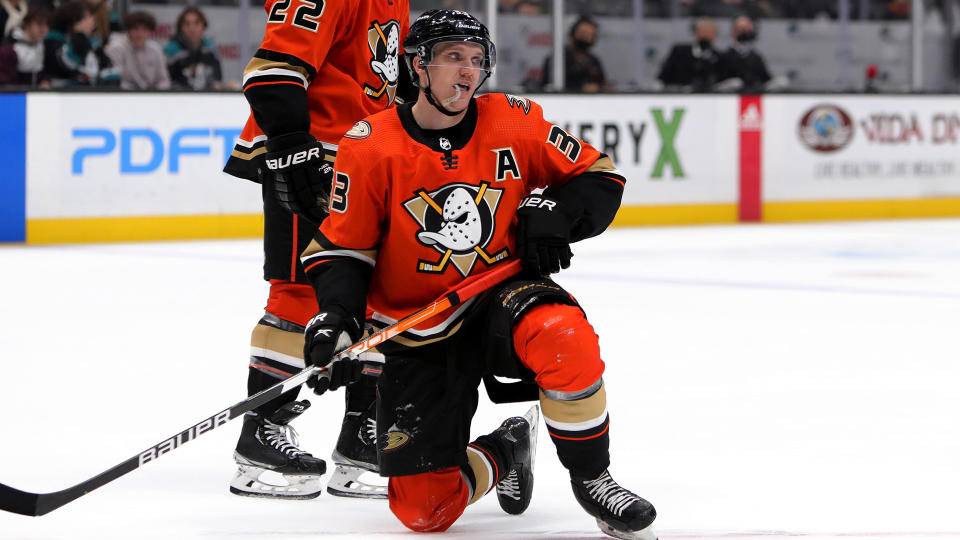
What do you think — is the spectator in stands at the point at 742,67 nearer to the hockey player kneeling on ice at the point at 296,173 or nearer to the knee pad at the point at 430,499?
the hockey player kneeling on ice at the point at 296,173

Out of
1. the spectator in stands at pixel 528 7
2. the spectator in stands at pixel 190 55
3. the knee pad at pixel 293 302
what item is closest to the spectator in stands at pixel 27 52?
the spectator in stands at pixel 190 55

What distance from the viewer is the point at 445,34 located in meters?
2.21

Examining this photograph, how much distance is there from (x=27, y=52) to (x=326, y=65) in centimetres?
554

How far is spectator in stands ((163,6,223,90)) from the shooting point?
8008 mm

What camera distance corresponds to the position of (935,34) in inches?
409

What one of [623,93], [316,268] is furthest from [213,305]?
[623,93]

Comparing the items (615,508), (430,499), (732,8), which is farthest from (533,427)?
(732,8)

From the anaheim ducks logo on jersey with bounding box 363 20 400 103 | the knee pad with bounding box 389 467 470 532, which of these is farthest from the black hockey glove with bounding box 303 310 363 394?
the anaheim ducks logo on jersey with bounding box 363 20 400 103

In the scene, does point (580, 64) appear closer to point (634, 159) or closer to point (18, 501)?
point (634, 159)

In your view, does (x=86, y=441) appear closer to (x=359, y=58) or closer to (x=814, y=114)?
(x=359, y=58)

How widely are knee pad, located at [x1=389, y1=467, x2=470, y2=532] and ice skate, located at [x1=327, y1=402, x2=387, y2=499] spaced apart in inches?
9.3

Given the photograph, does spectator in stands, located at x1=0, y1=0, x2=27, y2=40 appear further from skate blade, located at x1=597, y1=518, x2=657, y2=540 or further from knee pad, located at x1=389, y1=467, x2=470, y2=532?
skate blade, located at x1=597, y1=518, x2=657, y2=540

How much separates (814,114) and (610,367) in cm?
619

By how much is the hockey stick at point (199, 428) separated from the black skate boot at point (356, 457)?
0.39 meters
